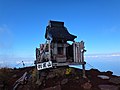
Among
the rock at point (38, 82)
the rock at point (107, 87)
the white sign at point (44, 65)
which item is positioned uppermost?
the white sign at point (44, 65)

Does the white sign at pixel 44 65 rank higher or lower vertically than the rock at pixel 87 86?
higher

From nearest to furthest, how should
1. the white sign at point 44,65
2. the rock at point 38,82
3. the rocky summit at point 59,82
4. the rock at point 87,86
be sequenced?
1. the rock at point 87,86
2. the rocky summit at point 59,82
3. the rock at point 38,82
4. the white sign at point 44,65

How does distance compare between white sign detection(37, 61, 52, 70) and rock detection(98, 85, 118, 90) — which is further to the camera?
white sign detection(37, 61, 52, 70)

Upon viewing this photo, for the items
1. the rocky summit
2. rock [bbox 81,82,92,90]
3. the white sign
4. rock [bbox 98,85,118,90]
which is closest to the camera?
rock [bbox 98,85,118,90]

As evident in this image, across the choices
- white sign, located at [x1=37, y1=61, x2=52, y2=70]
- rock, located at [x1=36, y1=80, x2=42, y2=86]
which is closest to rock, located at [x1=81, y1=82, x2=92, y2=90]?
white sign, located at [x1=37, y1=61, x2=52, y2=70]

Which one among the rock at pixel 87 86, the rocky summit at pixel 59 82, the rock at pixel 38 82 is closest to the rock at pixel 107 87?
the rocky summit at pixel 59 82

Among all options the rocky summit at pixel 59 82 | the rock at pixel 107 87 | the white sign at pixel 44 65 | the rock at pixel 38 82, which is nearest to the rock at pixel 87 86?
the rocky summit at pixel 59 82

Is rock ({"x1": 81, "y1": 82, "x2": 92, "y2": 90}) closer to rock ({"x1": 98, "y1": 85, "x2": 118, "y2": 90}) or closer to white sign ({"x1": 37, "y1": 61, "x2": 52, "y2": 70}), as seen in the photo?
rock ({"x1": 98, "y1": 85, "x2": 118, "y2": 90})

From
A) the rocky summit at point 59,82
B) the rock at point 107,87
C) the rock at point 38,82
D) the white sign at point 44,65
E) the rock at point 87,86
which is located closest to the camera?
the rock at point 107,87

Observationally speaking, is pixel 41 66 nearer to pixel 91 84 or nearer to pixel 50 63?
pixel 50 63

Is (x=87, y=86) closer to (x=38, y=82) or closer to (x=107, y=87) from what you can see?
(x=107, y=87)

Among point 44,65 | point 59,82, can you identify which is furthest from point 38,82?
point 59,82

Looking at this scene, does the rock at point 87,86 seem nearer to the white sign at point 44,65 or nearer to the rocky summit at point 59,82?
the rocky summit at point 59,82

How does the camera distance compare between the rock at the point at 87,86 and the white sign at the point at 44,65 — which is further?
the white sign at the point at 44,65
